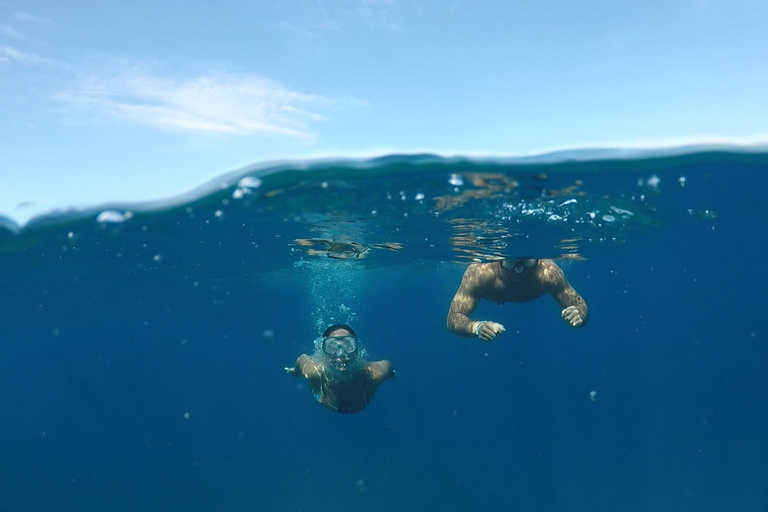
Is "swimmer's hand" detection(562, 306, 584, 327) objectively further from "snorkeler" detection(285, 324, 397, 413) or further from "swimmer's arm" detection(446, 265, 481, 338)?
"snorkeler" detection(285, 324, 397, 413)

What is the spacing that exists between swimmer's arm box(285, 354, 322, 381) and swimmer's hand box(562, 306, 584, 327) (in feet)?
20.0

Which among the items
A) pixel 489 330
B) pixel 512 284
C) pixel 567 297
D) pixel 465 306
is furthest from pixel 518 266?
pixel 489 330

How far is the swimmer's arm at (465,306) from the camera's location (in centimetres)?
925

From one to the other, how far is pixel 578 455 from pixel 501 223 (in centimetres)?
7284

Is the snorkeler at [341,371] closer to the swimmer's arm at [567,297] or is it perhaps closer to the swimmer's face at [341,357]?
the swimmer's face at [341,357]

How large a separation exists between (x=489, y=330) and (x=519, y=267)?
3.93m

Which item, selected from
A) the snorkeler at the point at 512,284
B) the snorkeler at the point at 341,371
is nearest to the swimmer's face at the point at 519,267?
the snorkeler at the point at 512,284

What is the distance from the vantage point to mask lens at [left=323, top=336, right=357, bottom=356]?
11.4 metres

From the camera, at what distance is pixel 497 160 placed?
10094 millimetres

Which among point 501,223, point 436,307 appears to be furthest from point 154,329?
point 501,223

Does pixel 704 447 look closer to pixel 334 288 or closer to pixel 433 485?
pixel 433 485

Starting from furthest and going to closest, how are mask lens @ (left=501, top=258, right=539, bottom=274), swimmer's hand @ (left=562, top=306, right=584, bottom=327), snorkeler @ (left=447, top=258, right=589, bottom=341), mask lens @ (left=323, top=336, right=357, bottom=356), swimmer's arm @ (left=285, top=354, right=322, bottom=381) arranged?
swimmer's arm @ (left=285, top=354, right=322, bottom=381) → mask lens @ (left=323, top=336, right=357, bottom=356) → mask lens @ (left=501, top=258, right=539, bottom=274) → snorkeler @ (left=447, top=258, right=589, bottom=341) → swimmer's hand @ (left=562, top=306, right=584, bottom=327)

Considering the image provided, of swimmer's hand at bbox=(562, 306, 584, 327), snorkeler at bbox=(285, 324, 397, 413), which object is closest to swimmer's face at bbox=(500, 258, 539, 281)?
swimmer's hand at bbox=(562, 306, 584, 327)

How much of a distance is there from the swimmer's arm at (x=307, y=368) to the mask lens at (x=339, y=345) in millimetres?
835
